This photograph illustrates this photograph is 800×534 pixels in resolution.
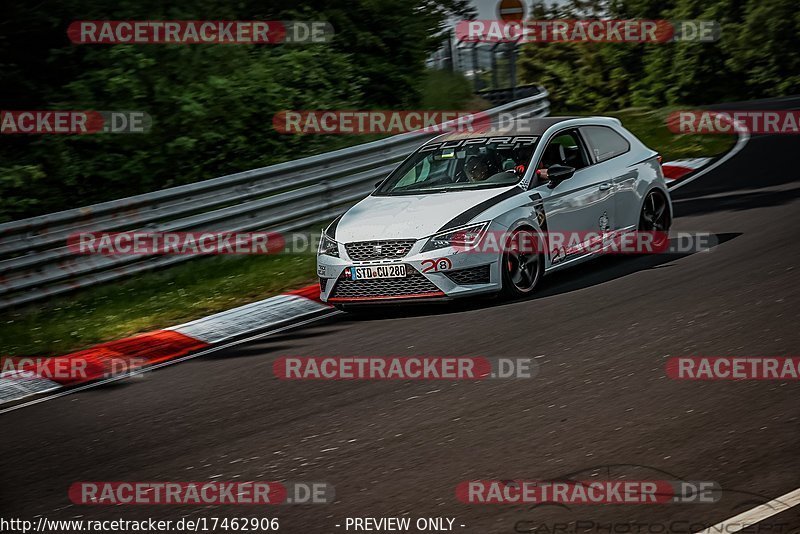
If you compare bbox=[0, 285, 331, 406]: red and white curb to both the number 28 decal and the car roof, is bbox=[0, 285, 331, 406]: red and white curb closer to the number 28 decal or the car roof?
the number 28 decal

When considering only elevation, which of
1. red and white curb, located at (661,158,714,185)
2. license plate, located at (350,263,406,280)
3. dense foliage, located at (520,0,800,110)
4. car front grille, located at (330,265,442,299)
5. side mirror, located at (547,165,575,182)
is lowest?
car front grille, located at (330,265,442,299)

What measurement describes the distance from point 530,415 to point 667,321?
223cm

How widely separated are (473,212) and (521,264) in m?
0.67

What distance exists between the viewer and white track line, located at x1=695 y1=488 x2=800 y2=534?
4395 millimetres

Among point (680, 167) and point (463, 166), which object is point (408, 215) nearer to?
point (463, 166)

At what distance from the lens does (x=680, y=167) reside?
644 inches

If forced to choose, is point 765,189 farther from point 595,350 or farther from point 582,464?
point 582,464

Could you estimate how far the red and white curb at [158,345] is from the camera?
342 inches

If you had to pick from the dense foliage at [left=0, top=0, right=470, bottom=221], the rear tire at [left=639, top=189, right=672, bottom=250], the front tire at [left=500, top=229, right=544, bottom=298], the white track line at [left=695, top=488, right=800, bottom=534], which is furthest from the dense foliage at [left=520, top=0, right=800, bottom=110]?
the white track line at [left=695, top=488, right=800, bottom=534]

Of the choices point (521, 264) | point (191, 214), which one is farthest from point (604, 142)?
point (191, 214)

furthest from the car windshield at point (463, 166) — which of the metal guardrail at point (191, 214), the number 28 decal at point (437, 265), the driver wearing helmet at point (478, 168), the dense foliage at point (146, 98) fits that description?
the dense foliage at point (146, 98)

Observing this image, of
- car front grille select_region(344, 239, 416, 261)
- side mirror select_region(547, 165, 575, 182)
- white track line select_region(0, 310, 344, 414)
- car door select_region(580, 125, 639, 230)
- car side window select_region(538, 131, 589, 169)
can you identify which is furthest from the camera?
car door select_region(580, 125, 639, 230)

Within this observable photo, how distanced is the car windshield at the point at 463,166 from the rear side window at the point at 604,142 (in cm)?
80

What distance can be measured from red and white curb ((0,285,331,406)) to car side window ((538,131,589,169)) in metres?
2.64
